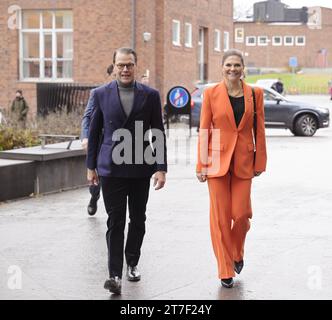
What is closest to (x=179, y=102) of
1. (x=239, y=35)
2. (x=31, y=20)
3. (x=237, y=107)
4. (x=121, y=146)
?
(x=31, y=20)

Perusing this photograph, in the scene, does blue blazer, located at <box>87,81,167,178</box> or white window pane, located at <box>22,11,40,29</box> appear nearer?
blue blazer, located at <box>87,81,167,178</box>

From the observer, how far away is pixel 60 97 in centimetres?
2511

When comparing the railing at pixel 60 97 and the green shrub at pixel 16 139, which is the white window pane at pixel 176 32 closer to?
the railing at pixel 60 97

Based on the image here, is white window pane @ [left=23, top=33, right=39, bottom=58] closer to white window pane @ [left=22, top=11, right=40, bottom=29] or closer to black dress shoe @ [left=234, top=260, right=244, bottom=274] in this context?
white window pane @ [left=22, top=11, right=40, bottom=29]

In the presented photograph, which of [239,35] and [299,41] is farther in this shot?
[239,35]

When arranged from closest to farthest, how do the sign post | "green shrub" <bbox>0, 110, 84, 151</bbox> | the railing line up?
1. "green shrub" <bbox>0, 110, 84, 151</bbox>
2. the railing
3. the sign post

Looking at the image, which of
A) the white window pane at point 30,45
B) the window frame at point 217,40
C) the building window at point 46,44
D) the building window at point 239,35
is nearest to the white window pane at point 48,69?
the building window at point 46,44

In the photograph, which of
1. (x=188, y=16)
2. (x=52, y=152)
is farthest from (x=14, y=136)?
(x=188, y=16)

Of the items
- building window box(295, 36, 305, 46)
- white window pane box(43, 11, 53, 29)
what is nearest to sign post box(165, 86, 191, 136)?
white window pane box(43, 11, 53, 29)

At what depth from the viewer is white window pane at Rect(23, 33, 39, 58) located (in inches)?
1595

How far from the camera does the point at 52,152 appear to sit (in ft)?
44.6

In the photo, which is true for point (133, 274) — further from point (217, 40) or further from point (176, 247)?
point (217, 40)

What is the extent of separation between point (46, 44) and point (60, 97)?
1587cm

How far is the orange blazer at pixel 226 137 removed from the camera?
7.39m
